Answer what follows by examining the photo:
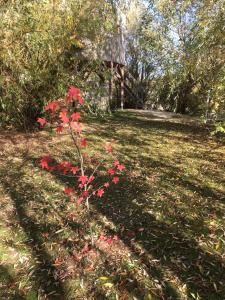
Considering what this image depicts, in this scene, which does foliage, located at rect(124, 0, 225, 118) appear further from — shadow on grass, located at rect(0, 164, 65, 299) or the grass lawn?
shadow on grass, located at rect(0, 164, 65, 299)

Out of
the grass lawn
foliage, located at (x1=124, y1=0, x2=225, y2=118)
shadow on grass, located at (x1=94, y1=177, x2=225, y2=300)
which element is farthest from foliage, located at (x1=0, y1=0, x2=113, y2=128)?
shadow on grass, located at (x1=94, y1=177, x2=225, y2=300)

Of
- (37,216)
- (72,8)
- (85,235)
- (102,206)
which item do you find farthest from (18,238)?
(72,8)

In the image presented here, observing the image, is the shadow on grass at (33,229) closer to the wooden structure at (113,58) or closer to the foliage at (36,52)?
the foliage at (36,52)

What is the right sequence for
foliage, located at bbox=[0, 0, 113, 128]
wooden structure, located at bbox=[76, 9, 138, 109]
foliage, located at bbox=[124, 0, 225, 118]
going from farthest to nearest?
1. wooden structure, located at bbox=[76, 9, 138, 109]
2. foliage, located at bbox=[124, 0, 225, 118]
3. foliage, located at bbox=[0, 0, 113, 128]

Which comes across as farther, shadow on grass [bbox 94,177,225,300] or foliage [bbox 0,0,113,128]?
foliage [bbox 0,0,113,128]

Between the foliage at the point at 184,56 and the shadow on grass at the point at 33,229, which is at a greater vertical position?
the foliage at the point at 184,56

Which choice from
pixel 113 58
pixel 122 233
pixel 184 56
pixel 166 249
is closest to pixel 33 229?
pixel 122 233

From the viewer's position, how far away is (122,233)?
13.8ft

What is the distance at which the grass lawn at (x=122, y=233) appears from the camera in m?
3.31

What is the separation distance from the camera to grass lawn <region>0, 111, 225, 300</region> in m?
3.31

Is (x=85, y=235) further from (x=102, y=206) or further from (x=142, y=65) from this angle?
(x=142, y=65)

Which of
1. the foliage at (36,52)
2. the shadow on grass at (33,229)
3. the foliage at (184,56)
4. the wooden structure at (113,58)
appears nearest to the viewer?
the shadow on grass at (33,229)

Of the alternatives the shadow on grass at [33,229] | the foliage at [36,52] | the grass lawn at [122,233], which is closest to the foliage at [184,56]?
the grass lawn at [122,233]

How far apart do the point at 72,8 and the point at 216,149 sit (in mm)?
5435
